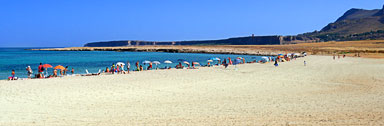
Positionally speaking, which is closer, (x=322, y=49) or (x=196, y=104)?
(x=196, y=104)

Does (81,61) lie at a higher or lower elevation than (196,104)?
higher

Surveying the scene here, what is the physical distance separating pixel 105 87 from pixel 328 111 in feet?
34.6

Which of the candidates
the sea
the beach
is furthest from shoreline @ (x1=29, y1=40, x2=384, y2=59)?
the beach

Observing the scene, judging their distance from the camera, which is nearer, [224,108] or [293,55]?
[224,108]

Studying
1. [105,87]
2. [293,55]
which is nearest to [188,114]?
[105,87]

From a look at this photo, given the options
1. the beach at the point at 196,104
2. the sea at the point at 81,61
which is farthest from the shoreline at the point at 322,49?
the beach at the point at 196,104

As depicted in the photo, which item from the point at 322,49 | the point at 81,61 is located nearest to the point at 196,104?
the point at 81,61

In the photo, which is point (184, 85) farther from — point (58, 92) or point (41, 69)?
point (41, 69)

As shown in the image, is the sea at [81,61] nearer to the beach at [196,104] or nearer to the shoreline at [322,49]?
the shoreline at [322,49]

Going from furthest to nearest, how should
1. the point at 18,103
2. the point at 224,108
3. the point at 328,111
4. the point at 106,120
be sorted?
the point at 18,103 < the point at 224,108 < the point at 328,111 < the point at 106,120

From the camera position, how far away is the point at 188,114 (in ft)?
31.3

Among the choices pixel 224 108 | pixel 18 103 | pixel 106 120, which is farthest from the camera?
pixel 18 103

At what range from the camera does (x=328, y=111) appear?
31.8 feet

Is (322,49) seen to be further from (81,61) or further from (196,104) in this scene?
(196,104)
